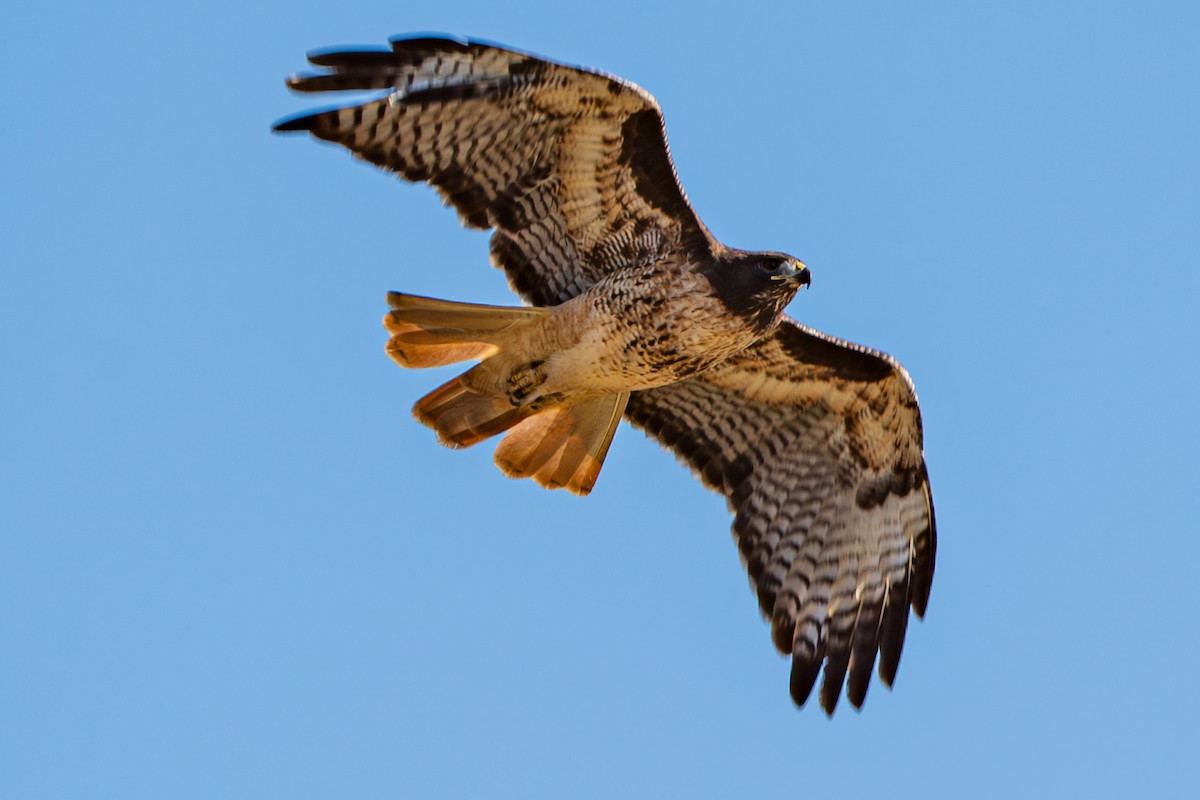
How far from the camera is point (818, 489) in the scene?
994 centimetres

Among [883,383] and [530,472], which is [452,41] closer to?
[530,472]

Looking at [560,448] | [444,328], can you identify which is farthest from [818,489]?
[444,328]

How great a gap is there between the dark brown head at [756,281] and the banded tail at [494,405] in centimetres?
94

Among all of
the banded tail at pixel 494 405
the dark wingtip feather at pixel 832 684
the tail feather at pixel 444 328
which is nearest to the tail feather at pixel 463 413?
the banded tail at pixel 494 405

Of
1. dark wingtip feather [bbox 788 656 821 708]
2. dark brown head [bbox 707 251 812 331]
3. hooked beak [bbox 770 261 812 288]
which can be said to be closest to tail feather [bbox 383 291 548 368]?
dark brown head [bbox 707 251 812 331]

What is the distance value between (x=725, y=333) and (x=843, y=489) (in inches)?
74.7

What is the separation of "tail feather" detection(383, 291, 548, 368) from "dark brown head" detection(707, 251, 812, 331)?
3.08ft

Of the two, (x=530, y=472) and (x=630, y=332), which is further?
(x=530, y=472)

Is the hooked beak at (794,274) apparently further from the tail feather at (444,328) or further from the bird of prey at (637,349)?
the tail feather at (444,328)

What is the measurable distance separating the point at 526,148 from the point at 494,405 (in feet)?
4.47

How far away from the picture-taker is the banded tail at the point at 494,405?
8383 millimetres

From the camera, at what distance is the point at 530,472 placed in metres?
9.07

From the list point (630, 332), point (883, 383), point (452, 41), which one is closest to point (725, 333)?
point (630, 332)

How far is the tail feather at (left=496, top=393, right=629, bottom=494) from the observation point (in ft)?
29.6
